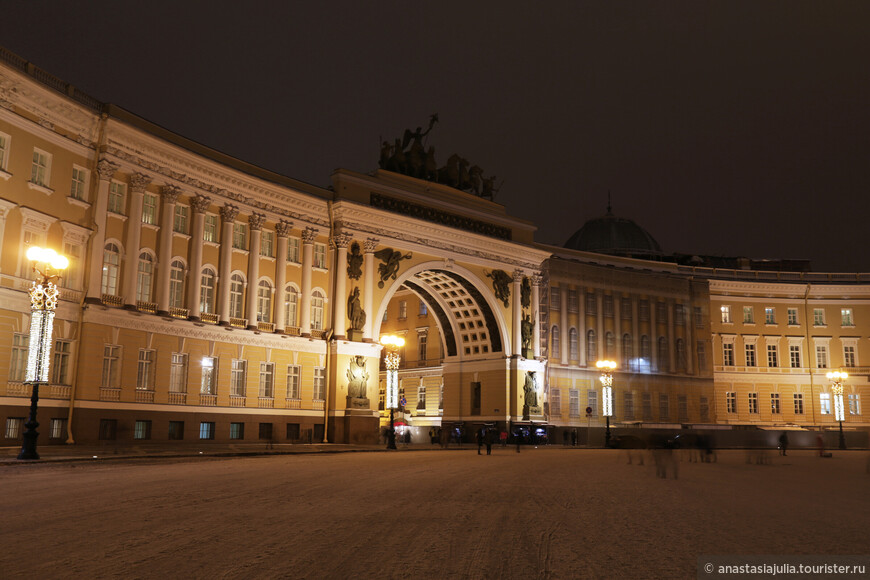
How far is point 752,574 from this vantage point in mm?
8461

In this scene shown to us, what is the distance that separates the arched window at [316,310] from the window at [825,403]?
51713 millimetres

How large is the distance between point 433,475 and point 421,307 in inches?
1865

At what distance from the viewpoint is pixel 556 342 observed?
6519cm

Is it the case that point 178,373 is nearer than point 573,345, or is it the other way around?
point 178,373

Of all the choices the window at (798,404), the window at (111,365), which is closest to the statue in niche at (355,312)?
the window at (111,365)

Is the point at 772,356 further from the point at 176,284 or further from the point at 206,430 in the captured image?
the point at 176,284

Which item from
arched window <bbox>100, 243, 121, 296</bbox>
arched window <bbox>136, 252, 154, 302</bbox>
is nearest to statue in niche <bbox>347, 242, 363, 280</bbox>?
arched window <bbox>136, 252, 154, 302</bbox>

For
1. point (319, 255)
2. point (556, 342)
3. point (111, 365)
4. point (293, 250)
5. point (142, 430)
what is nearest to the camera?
point (111, 365)

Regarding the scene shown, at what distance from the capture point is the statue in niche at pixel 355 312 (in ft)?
157

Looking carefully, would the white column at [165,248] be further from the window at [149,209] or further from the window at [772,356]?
the window at [772,356]

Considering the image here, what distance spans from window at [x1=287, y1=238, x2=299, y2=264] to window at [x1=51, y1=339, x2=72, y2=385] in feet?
48.8

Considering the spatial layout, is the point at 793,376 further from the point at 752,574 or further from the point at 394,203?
the point at 752,574

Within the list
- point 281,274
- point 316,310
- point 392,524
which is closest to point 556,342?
point 316,310

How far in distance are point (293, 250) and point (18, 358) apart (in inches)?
712
